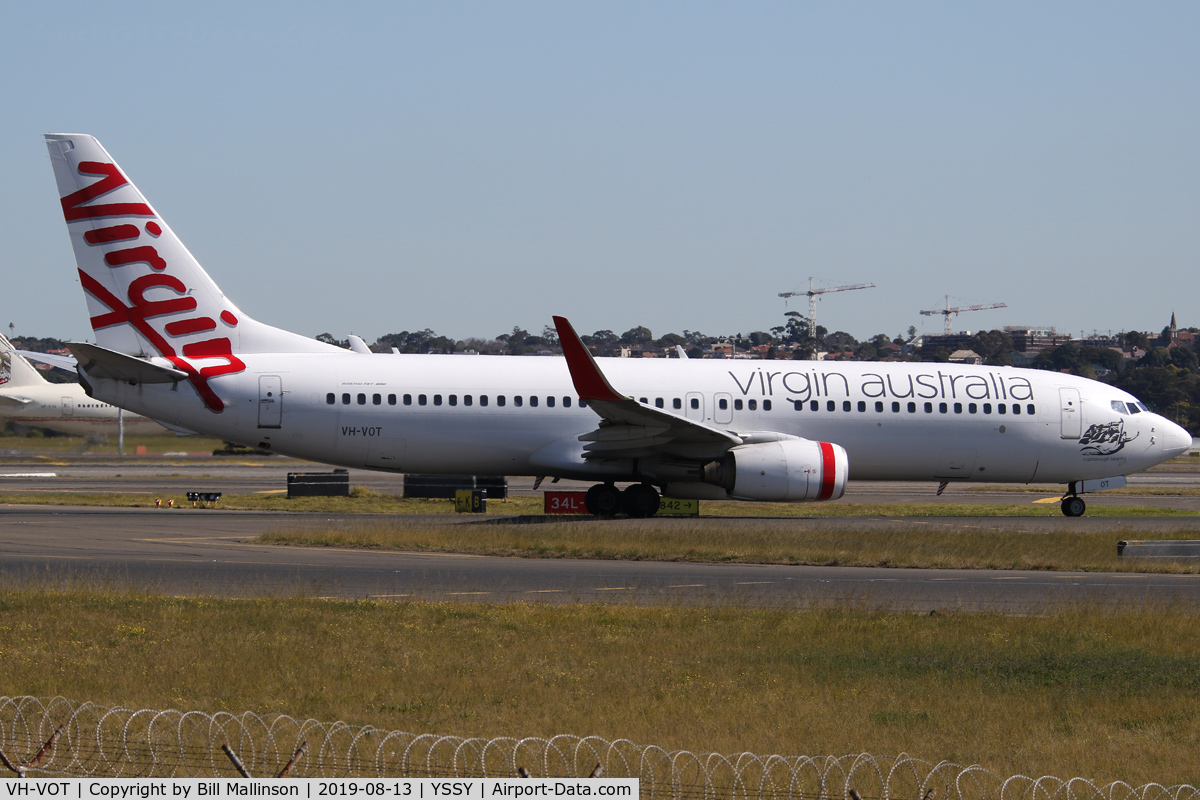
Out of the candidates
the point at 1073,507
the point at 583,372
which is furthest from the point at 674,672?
the point at 1073,507

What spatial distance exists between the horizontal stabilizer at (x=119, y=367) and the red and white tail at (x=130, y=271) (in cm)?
50

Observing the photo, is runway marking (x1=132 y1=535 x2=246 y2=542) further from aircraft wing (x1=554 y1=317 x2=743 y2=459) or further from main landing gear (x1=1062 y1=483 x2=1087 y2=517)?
main landing gear (x1=1062 y1=483 x2=1087 y2=517)

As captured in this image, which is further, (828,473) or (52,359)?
(52,359)

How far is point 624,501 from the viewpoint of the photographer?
105ft

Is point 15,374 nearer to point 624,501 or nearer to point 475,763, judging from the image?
point 624,501

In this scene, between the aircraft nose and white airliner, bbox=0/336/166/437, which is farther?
white airliner, bbox=0/336/166/437

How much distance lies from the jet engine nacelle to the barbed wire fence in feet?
67.2

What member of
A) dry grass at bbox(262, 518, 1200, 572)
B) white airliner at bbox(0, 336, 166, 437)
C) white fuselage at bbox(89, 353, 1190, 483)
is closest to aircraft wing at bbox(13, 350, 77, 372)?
white fuselage at bbox(89, 353, 1190, 483)

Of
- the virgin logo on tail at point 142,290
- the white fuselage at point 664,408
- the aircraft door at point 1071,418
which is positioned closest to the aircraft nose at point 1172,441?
the white fuselage at point 664,408

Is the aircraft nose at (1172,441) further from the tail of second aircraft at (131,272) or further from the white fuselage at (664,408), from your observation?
the tail of second aircraft at (131,272)

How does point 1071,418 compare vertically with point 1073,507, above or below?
above

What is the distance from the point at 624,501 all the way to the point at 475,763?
23302 millimetres

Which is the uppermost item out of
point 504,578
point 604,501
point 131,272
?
point 131,272

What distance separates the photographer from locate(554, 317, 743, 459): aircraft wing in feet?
94.4
